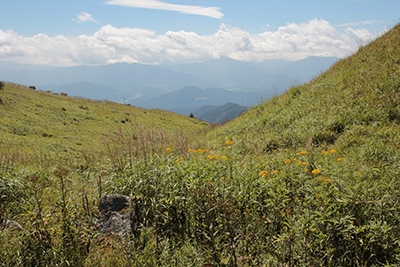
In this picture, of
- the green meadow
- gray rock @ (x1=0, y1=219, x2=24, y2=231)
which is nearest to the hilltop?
the green meadow

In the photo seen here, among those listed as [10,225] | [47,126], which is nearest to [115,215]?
[10,225]

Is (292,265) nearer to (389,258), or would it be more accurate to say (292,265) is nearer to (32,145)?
(389,258)

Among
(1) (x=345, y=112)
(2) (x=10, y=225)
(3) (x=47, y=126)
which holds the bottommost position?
(2) (x=10, y=225)

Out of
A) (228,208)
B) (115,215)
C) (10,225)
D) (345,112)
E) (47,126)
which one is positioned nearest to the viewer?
(228,208)

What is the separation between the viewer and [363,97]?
8.19 meters

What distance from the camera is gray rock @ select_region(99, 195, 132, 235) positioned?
3676mm

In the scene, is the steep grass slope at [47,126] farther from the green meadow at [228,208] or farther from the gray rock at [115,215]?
the gray rock at [115,215]

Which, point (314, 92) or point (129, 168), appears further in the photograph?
point (314, 92)

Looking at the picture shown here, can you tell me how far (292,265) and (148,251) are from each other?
2027mm

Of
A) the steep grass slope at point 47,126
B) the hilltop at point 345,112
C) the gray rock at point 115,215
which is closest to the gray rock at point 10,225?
the gray rock at point 115,215

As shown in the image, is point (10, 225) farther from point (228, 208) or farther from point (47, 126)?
point (47, 126)

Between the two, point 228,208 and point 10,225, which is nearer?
point 228,208

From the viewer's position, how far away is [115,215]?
3736 millimetres

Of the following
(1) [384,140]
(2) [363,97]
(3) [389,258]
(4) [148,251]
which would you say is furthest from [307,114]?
(4) [148,251]
